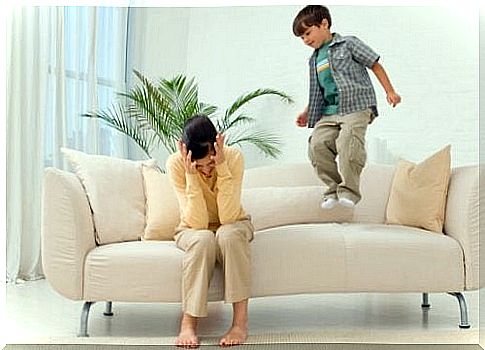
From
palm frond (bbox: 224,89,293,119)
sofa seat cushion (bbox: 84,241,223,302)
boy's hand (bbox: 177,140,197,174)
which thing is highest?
palm frond (bbox: 224,89,293,119)

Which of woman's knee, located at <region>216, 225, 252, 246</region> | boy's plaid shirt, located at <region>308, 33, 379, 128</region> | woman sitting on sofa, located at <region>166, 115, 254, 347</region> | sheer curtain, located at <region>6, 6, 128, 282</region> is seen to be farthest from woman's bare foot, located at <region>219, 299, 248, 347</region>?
sheer curtain, located at <region>6, 6, 128, 282</region>

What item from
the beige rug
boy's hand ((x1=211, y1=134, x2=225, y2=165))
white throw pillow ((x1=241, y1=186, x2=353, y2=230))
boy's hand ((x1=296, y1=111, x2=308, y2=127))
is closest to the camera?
the beige rug

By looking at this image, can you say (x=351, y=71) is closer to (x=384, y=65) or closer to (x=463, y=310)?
(x=384, y=65)

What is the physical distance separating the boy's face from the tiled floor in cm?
105

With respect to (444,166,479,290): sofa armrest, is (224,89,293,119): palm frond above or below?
→ above

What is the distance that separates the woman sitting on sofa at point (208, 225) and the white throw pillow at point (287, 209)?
39cm

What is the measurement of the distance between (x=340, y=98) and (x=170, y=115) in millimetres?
860

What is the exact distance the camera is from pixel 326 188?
11.8 feet

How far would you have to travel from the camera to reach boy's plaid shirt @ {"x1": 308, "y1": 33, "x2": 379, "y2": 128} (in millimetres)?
3393

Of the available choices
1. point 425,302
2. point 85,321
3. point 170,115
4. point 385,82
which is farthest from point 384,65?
point 85,321

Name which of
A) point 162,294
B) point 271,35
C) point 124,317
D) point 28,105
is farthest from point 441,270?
point 28,105

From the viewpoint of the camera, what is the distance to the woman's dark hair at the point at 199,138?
3043 millimetres

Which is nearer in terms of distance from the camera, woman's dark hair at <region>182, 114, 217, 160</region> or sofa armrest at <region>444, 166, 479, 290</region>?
woman's dark hair at <region>182, 114, 217, 160</region>

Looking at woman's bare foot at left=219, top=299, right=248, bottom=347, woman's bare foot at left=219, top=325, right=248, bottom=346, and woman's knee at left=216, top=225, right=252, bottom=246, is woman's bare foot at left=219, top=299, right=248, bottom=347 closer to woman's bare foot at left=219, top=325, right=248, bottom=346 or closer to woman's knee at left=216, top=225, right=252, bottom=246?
woman's bare foot at left=219, top=325, right=248, bottom=346
